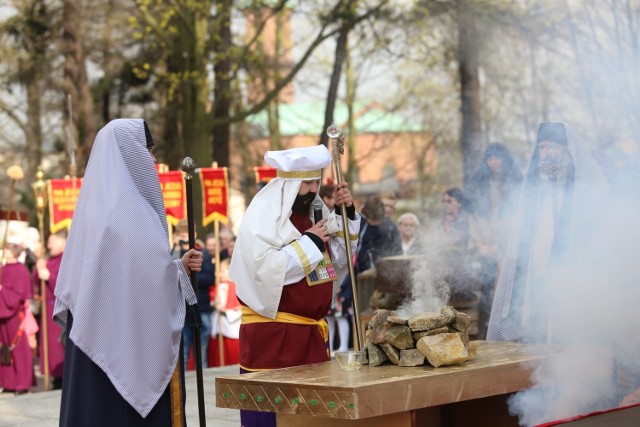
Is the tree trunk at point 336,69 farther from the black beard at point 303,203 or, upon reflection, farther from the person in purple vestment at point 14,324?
the black beard at point 303,203

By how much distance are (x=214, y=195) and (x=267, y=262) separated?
756cm

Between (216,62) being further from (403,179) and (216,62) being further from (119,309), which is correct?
(403,179)

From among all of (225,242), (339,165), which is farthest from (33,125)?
(339,165)

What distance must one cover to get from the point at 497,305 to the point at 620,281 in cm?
81

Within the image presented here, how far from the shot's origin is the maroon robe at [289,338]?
19.9 feet

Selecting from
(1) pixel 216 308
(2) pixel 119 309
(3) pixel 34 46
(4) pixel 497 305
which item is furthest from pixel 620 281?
(3) pixel 34 46

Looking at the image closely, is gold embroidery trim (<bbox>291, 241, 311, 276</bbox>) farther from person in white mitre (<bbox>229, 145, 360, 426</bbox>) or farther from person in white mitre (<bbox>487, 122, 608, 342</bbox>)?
person in white mitre (<bbox>487, 122, 608, 342</bbox>)

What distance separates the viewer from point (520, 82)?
63.2 feet

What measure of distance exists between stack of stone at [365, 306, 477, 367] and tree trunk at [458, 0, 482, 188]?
9959 mm

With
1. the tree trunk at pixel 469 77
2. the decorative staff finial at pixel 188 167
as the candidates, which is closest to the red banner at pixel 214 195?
the tree trunk at pixel 469 77

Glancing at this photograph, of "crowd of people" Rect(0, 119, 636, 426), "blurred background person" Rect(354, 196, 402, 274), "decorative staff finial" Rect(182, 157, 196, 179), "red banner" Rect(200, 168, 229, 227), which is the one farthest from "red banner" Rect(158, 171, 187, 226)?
"decorative staff finial" Rect(182, 157, 196, 179)

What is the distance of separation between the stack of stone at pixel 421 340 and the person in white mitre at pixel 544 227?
42.3 inches

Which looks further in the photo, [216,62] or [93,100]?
[93,100]

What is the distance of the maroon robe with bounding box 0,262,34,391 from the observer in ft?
37.1
